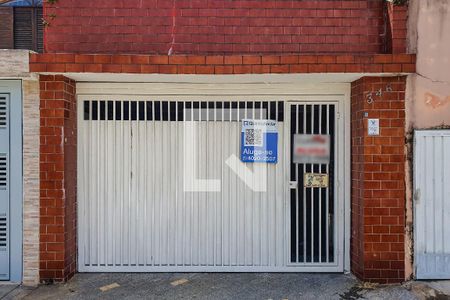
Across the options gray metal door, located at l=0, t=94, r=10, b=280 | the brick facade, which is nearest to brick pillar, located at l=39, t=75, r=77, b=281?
the brick facade

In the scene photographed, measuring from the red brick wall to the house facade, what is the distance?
0.7 inches

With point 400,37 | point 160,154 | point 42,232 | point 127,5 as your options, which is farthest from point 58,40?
point 400,37

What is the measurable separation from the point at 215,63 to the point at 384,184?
104 inches

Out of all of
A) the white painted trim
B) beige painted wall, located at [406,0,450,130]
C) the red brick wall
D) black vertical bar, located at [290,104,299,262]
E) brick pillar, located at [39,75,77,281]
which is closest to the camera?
beige painted wall, located at [406,0,450,130]

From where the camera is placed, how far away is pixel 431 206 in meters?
5.43

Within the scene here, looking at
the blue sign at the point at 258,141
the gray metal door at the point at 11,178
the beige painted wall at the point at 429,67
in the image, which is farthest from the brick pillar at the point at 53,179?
the beige painted wall at the point at 429,67

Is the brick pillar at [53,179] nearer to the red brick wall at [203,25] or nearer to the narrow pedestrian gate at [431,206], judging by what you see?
the red brick wall at [203,25]

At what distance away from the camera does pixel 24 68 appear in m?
5.21

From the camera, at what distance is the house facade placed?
536 centimetres

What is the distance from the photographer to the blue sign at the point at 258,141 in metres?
6.00

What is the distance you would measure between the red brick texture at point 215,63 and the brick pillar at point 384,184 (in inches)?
12.6

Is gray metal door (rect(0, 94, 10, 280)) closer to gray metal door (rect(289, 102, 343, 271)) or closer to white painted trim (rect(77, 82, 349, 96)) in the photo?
white painted trim (rect(77, 82, 349, 96))

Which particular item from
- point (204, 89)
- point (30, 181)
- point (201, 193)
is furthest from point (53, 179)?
point (204, 89)

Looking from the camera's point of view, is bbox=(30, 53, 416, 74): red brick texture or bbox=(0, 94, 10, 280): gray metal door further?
bbox=(0, 94, 10, 280): gray metal door
